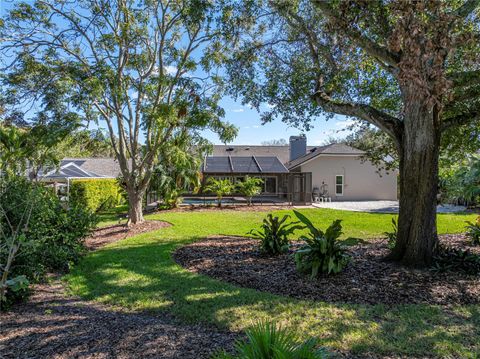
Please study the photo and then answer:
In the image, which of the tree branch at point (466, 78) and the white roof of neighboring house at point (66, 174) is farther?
the white roof of neighboring house at point (66, 174)

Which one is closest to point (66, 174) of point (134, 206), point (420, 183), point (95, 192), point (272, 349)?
point (95, 192)

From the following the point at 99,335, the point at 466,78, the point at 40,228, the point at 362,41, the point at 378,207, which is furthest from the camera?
the point at 378,207

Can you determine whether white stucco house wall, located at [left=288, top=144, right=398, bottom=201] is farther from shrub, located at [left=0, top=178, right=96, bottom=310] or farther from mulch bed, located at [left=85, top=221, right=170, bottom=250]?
shrub, located at [left=0, top=178, right=96, bottom=310]

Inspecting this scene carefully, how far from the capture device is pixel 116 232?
12.5m

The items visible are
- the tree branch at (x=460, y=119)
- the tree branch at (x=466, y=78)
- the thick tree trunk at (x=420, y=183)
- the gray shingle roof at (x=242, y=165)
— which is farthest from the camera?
the gray shingle roof at (x=242, y=165)

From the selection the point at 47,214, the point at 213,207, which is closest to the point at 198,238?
the point at 47,214

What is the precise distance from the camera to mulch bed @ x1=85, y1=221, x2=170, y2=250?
1082 cm

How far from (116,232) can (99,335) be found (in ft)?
29.8

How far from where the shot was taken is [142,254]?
28.8ft

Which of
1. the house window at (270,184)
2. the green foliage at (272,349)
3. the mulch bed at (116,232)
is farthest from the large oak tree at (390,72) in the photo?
the house window at (270,184)

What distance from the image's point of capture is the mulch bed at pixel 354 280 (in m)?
5.27

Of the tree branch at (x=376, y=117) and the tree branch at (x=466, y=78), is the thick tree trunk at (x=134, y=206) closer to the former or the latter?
the tree branch at (x=376, y=117)

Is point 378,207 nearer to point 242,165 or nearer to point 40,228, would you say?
point 242,165

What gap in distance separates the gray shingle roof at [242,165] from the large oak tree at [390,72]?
59.9 feet
